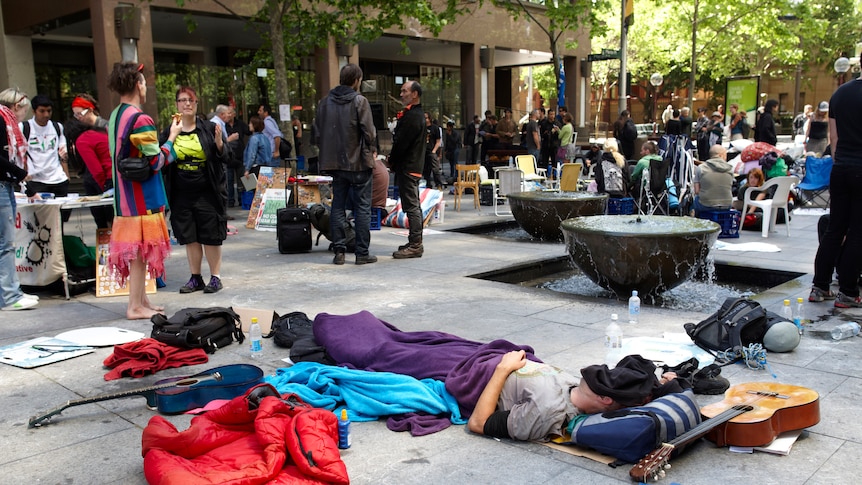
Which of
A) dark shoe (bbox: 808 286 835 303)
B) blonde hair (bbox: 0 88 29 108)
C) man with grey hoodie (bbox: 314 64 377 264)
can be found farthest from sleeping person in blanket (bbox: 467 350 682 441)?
blonde hair (bbox: 0 88 29 108)

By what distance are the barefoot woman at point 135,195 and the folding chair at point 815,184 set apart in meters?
11.2

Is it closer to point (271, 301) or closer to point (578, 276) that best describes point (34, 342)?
point (271, 301)

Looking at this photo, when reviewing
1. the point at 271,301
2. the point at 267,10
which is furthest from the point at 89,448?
the point at 267,10

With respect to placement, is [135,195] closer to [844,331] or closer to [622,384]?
[622,384]

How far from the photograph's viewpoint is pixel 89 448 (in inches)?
137

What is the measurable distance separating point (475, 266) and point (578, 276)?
3.90ft

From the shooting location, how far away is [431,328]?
5.50 m

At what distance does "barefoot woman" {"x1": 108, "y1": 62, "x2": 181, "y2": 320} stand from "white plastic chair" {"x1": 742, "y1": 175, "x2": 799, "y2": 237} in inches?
315

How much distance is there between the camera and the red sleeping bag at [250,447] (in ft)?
9.67

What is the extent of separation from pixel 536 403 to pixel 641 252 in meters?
3.11

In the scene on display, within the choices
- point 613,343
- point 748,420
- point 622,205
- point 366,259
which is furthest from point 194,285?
point 622,205

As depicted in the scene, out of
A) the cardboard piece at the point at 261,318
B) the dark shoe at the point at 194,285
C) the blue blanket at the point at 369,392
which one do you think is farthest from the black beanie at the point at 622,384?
the dark shoe at the point at 194,285

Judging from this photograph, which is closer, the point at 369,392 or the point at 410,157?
the point at 369,392

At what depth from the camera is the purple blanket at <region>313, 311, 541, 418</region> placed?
382 centimetres
